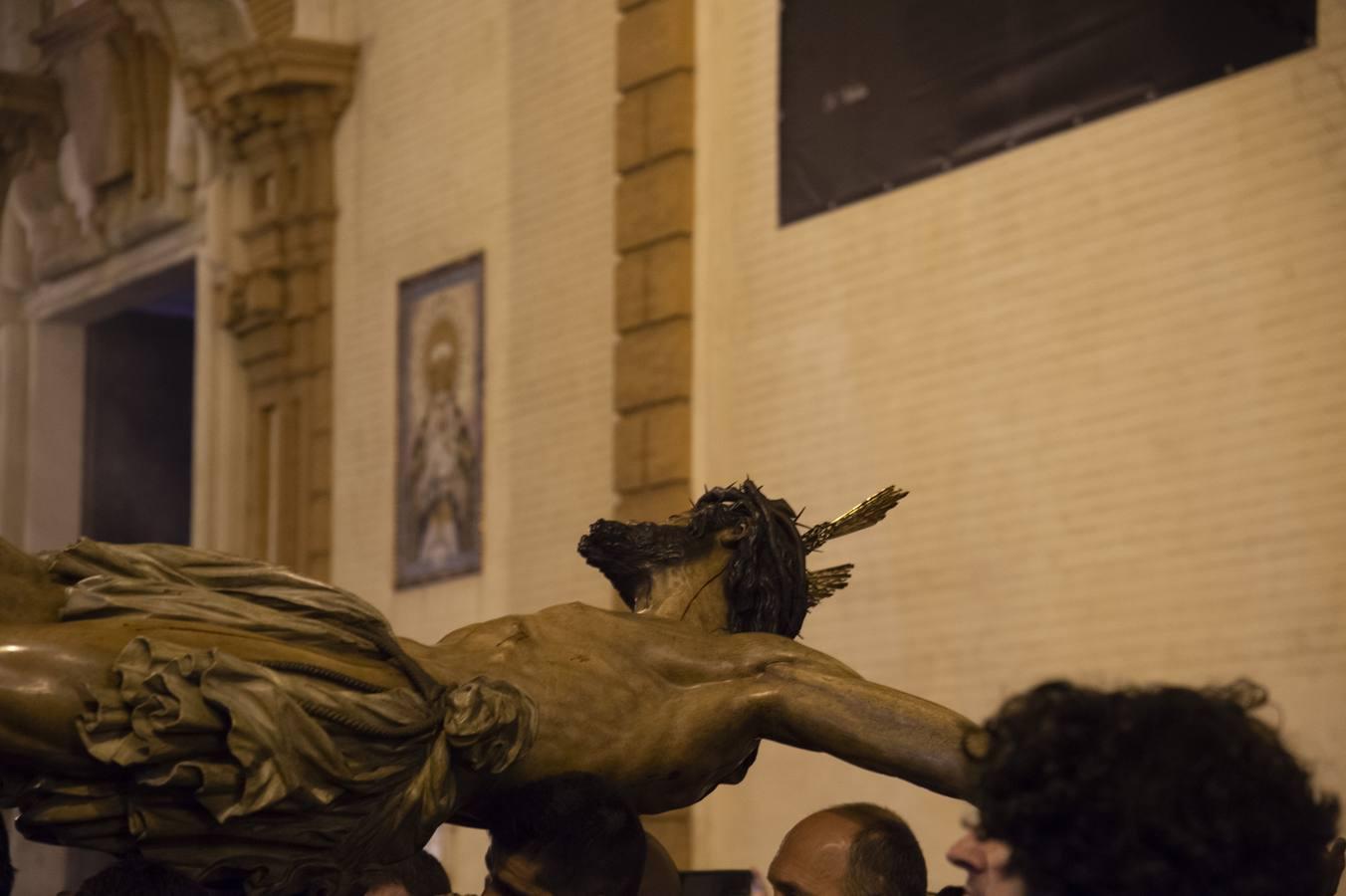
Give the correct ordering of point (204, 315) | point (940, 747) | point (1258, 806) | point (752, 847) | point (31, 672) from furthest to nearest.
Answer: point (204, 315) → point (752, 847) → point (940, 747) → point (31, 672) → point (1258, 806)

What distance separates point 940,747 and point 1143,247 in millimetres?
5030

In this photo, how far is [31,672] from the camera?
295 centimetres

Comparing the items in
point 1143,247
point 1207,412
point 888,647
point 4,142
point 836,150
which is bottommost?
point 888,647

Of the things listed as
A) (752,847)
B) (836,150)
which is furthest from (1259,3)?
(752,847)

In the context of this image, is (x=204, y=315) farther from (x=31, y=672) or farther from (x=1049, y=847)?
(x=1049, y=847)

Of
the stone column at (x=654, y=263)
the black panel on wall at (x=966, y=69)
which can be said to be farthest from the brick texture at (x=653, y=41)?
the black panel on wall at (x=966, y=69)

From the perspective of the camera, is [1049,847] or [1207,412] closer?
Result: [1049,847]

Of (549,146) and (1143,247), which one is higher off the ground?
(549,146)

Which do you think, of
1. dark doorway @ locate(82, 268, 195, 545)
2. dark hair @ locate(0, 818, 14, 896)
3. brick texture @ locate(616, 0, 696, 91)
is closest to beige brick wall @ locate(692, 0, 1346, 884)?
brick texture @ locate(616, 0, 696, 91)

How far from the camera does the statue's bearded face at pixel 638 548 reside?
150 inches

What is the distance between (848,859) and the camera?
369cm

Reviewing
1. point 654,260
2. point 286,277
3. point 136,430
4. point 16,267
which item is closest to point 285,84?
point 286,277

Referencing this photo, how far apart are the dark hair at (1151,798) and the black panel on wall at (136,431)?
559 inches

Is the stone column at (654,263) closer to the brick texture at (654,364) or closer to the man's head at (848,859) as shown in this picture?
the brick texture at (654,364)
